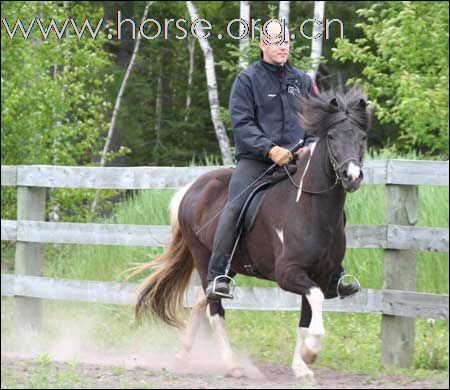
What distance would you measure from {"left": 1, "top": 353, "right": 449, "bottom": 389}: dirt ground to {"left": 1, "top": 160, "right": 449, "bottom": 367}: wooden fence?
26.2 inches

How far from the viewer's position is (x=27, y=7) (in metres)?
13.4

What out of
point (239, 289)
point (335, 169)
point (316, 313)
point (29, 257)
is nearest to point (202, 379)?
point (316, 313)

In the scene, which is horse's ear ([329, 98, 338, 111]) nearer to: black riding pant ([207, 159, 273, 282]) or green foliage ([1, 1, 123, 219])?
black riding pant ([207, 159, 273, 282])

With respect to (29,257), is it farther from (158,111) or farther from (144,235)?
(158,111)

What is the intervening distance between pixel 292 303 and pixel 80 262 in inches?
138

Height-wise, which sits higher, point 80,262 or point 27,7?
point 27,7

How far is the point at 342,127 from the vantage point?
641 cm

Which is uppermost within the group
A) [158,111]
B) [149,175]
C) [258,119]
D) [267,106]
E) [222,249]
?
[267,106]

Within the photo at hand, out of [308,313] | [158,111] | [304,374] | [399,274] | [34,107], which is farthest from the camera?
[158,111]

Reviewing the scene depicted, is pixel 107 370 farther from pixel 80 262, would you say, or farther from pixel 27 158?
pixel 27 158

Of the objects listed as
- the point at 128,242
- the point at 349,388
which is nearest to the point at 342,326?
the point at 128,242

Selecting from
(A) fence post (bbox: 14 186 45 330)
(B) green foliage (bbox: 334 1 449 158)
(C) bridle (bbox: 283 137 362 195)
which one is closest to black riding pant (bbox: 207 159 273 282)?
(C) bridle (bbox: 283 137 362 195)

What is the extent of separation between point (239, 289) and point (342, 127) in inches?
93.5

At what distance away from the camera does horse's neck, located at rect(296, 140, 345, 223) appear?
6.59 m
